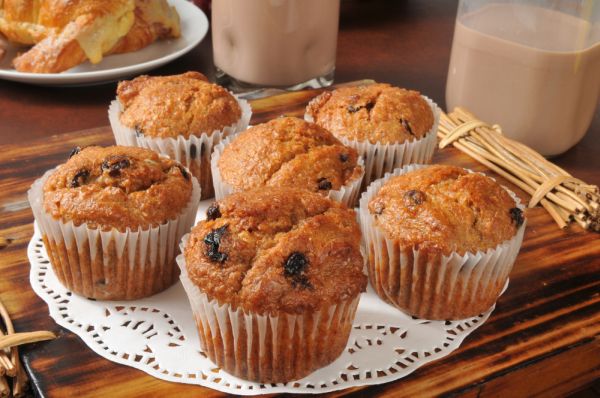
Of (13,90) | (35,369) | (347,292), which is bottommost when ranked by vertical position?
(13,90)

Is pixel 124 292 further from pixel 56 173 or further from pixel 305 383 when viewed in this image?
pixel 305 383

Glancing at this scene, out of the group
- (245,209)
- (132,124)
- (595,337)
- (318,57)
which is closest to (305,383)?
(245,209)

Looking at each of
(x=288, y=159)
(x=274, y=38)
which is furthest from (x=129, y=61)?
(x=288, y=159)

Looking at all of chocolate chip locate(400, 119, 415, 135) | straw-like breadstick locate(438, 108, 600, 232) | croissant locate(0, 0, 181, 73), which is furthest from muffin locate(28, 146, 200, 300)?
croissant locate(0, 0, 181, 73)

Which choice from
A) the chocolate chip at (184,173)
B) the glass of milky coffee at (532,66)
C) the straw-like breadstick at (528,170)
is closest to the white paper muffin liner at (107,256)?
the chocolate chip at (184,173)

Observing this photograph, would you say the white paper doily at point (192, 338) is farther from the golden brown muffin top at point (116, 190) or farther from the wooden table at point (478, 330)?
the golden brown muffin top at point (116, 190)
